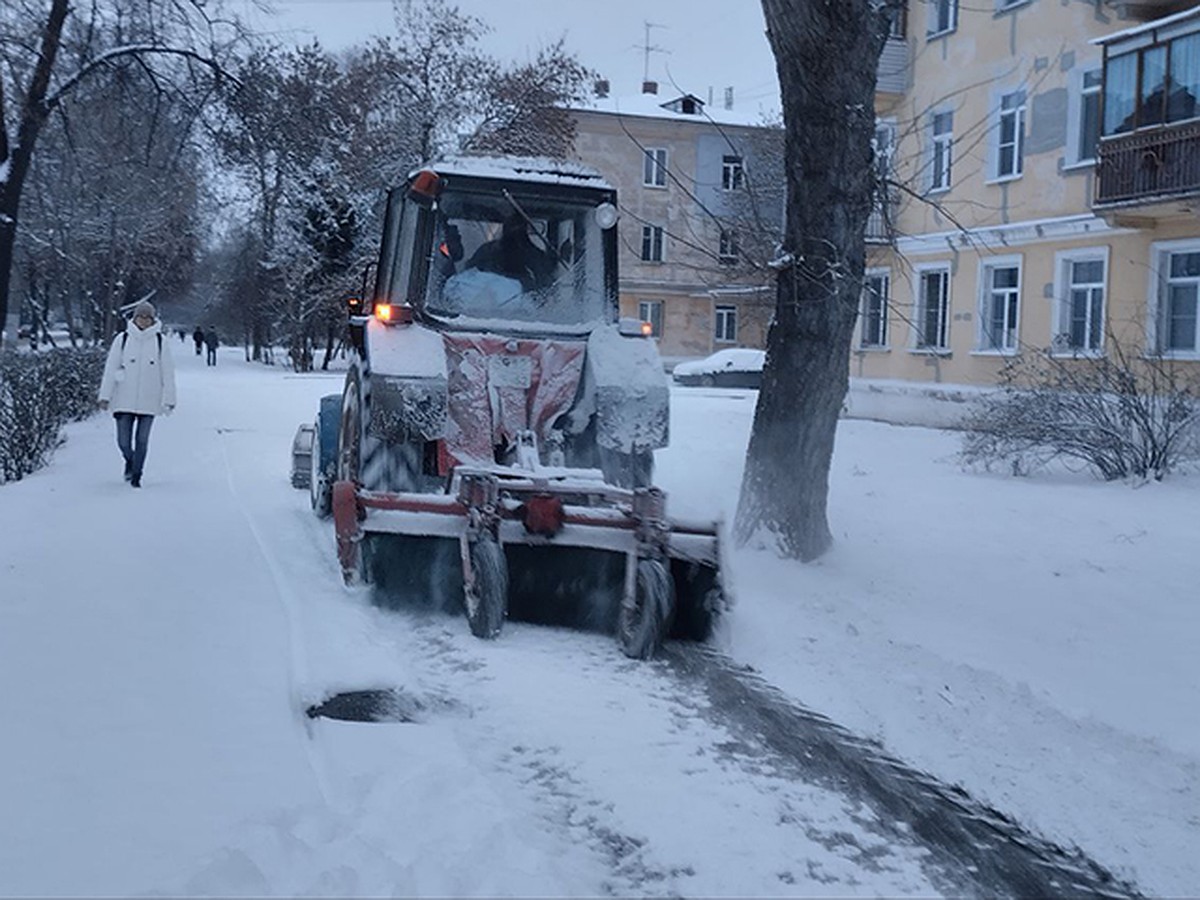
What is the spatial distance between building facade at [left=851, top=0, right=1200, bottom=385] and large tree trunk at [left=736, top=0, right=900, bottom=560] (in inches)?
326

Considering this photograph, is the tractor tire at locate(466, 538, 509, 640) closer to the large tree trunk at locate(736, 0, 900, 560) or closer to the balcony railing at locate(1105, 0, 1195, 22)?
the large tree trunk at locate(736, 0, 900, 560)

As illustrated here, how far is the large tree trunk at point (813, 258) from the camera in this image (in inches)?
372

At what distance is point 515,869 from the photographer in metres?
4.27

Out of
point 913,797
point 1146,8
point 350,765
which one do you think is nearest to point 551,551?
point 350,765

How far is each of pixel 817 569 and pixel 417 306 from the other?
3.35 meters

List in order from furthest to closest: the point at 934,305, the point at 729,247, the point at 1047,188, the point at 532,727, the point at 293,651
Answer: the point at 934,305, the point at 1047,188, the point at 729,247, the point at 293,651, the point at 532,727

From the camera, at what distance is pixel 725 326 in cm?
5259

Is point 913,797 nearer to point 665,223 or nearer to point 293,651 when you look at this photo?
point 293,651

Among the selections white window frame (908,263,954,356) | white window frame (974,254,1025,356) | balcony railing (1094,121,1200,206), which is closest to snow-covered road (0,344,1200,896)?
balcony railing (1094,121,1200,206)

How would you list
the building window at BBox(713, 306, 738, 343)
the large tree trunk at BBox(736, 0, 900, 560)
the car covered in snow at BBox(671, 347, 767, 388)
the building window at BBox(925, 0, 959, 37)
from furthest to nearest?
1. the building window at BBox(713, 306, 738, 343)
2. the car covered in snow at BBox(671, 347, 767, 388)
3. the building window at BBox(925, 0, 959, 37)
4. the large tree trunk at BBox(736, 0, 900, 560)

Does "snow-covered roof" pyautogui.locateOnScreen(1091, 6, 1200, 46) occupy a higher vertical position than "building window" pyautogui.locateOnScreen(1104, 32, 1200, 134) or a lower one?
higher

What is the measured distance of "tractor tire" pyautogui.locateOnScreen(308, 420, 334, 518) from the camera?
11.3 m

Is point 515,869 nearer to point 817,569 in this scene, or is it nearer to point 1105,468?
point 817,569

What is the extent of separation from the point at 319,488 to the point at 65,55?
8.99 m
